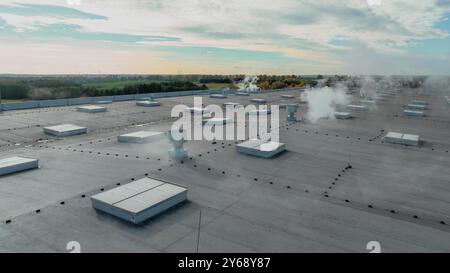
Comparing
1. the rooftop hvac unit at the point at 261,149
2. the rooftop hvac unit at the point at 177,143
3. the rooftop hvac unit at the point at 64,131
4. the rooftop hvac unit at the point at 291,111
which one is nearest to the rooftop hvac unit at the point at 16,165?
the rooftop hvac unit at the point at 177,143

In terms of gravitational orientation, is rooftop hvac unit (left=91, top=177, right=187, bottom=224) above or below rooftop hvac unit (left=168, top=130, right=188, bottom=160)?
below

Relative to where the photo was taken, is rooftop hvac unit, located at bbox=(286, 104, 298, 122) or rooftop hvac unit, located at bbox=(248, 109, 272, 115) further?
rooftop hvac unit, located at bbox=(248, 109, 272, 115)

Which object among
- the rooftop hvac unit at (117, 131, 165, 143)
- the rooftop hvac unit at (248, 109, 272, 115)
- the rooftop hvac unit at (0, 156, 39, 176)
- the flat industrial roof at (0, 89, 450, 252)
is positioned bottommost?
the flat industrial roof at (0, 89, 450, 252)

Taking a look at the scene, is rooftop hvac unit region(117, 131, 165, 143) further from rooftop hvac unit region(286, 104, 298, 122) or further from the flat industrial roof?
rooftop hvac unit region(286, 104, 298, 122)

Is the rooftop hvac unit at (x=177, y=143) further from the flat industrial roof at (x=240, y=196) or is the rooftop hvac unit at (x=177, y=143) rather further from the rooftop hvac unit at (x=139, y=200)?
the rooftop hvac unit at (x=139, y=200)

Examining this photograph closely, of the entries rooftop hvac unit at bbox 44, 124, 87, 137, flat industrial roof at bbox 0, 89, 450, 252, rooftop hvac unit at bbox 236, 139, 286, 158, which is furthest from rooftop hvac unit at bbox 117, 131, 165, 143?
rooftop hvac unit at bbox 236, 139, 286, 158
